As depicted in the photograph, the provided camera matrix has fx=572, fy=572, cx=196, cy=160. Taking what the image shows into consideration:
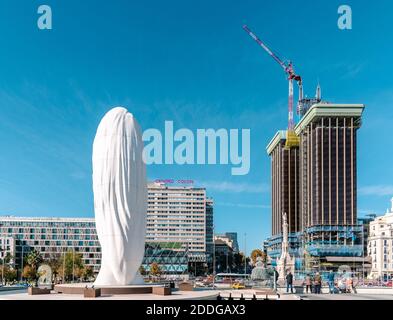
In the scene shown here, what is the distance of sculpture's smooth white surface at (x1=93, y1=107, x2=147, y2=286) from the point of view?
3769 centimetres

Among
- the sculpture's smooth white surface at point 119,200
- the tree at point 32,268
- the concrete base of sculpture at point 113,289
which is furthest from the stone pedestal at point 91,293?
the tree at point 32,268

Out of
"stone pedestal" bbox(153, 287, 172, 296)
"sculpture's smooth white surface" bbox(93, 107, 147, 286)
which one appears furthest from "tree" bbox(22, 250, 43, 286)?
"stone pedestal" bbox(153, 287, 172, 296)

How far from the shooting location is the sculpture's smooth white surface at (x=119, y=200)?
124 ft

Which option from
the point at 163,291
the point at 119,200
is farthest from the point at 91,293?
the point at 119,200

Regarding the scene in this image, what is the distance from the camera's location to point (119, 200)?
37.8 metres

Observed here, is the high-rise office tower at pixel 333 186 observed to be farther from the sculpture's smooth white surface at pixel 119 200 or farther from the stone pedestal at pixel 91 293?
the stone pedestal at pixel 91 293

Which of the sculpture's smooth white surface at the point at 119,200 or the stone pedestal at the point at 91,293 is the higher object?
the sculpture's smooth white surface at the point at 119,200

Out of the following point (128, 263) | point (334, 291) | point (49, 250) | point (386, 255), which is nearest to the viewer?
point (128, 263)

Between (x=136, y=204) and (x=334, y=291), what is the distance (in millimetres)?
18911

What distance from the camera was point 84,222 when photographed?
558 ft

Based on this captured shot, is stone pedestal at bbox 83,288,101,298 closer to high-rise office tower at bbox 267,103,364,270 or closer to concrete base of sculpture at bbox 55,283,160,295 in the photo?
concrete base of sculpture at bbox 55,283,160,295
